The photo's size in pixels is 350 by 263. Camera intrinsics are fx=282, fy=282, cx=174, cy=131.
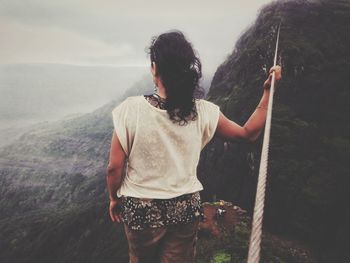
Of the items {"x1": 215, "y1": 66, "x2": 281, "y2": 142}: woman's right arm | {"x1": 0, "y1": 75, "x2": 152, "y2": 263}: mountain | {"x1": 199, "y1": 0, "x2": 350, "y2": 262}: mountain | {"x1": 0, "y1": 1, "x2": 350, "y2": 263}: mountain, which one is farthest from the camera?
{"x1": 0, "y1": 75, "x2": 152, "y2": 263}: mountain

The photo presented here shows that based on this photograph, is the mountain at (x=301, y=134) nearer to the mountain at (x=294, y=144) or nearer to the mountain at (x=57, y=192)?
the mountain at (x=294, y=144)

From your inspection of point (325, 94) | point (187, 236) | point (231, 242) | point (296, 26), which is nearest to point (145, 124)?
point (187, 236)

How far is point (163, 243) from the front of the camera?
212cm

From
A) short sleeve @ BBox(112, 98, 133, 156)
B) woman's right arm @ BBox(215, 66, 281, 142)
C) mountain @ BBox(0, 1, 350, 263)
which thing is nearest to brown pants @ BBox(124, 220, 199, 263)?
short sleeve @ BBox(112, 98, 133, 156)

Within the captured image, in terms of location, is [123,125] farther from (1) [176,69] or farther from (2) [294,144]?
(2) [294,144]

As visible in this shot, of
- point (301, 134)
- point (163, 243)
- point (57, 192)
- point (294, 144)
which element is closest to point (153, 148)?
point (163, 243)

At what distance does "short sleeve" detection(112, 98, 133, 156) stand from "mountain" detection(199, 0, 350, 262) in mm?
5600

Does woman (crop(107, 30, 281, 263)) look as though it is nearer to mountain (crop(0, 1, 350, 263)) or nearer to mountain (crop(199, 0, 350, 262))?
mountain (crop(0, 1, 350, 263))

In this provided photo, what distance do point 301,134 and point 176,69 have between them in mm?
8049

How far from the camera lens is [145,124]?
6.26ft

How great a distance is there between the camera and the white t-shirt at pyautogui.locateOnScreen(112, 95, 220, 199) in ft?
6.28

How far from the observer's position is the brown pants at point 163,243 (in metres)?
2.03

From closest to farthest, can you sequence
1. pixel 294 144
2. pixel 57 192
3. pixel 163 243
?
pixel 163 243 → pixel 294 144 → pixel 57 192

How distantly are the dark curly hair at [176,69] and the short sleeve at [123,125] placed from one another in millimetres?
282
